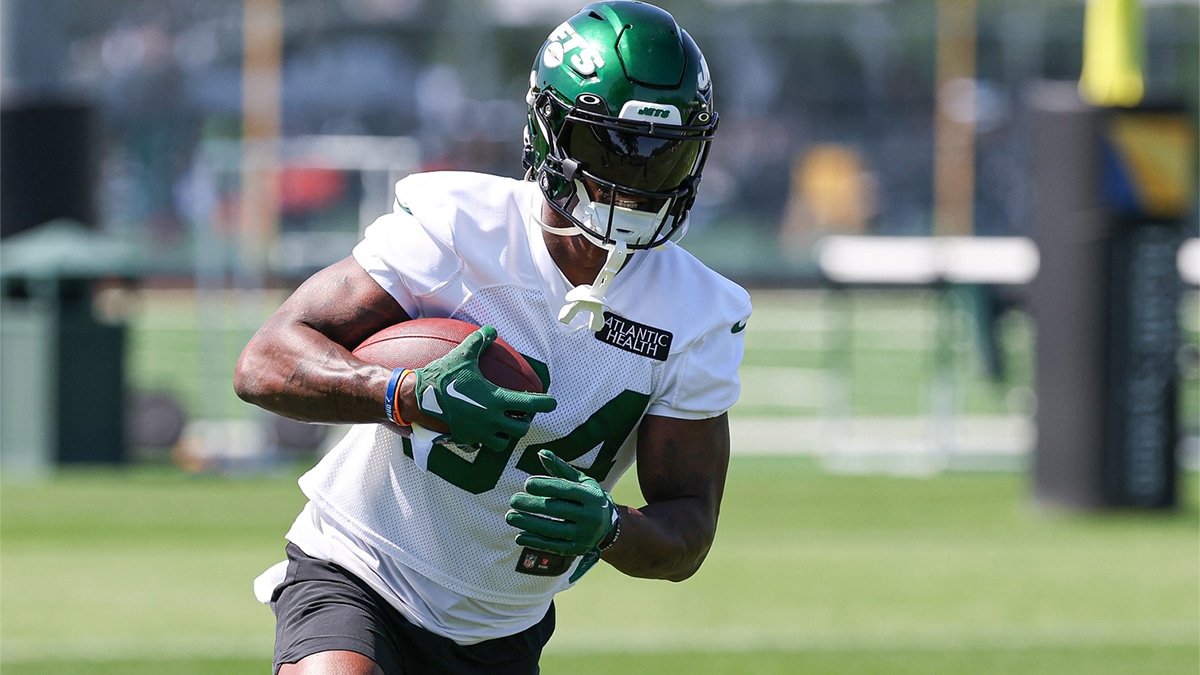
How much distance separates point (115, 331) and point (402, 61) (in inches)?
943

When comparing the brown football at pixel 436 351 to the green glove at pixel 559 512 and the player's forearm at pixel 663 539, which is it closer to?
the green glove at pixel 559 512

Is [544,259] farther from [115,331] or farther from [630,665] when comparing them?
[115,331]

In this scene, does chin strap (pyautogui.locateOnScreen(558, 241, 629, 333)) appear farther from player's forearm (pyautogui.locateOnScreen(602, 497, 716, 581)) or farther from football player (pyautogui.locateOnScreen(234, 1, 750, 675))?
player's forearm (pyautogui.locateOnScreen(602, 497, 716, 581))

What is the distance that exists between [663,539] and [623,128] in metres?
0.86

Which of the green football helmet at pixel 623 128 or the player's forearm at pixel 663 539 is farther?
the green football helmet at pixel 623 128

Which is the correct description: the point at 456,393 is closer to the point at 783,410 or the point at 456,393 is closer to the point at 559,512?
the point at 559,512

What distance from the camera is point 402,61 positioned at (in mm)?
36625

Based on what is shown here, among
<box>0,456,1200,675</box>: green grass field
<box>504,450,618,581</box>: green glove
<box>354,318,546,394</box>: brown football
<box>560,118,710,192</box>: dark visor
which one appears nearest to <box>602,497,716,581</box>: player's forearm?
<box>504,450,618,581</box>: green glove

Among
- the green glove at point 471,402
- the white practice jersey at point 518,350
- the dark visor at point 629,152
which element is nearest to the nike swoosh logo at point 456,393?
the green glove at point 471,402

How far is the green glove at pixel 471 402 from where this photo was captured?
3316 mm

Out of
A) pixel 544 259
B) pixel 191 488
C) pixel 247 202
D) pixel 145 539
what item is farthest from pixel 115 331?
pixel 247 202

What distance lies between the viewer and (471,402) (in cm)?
332

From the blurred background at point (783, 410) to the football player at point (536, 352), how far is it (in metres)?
3.61

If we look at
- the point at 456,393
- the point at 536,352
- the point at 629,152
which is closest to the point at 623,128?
Answer: the point at 629,152
